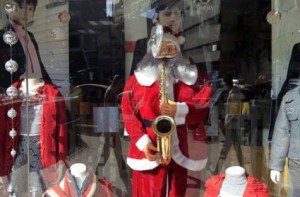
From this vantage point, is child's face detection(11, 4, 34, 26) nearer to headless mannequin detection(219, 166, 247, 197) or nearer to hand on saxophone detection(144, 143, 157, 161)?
hand on saxophone detection(144, 143, 157, 161)

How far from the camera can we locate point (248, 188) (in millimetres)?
2193

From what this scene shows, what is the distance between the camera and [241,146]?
11.2 feet

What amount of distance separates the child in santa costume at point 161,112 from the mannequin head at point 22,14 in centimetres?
82

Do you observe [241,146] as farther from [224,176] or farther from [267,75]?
[224,176]

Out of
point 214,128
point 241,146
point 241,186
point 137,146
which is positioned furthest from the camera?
point 241,146

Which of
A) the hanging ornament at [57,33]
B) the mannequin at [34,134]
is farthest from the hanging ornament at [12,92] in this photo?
the hanging ornament at [57,33]

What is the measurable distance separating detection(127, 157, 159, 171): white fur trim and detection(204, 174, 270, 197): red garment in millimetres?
303

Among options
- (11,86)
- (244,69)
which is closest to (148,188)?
(11,86)

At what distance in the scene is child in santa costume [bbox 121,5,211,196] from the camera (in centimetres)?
248

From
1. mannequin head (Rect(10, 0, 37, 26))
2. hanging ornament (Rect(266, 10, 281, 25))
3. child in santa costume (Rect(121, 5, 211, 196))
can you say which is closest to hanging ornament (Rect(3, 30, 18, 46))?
mannequin head (Rect(10, 0, 37, 26))

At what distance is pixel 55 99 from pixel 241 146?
1.45 meters

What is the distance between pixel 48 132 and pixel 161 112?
712 mm

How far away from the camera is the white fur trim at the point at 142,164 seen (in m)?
2.46

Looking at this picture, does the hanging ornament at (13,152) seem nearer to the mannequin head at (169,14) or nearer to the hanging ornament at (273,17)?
the mannequin head at (169,14)
